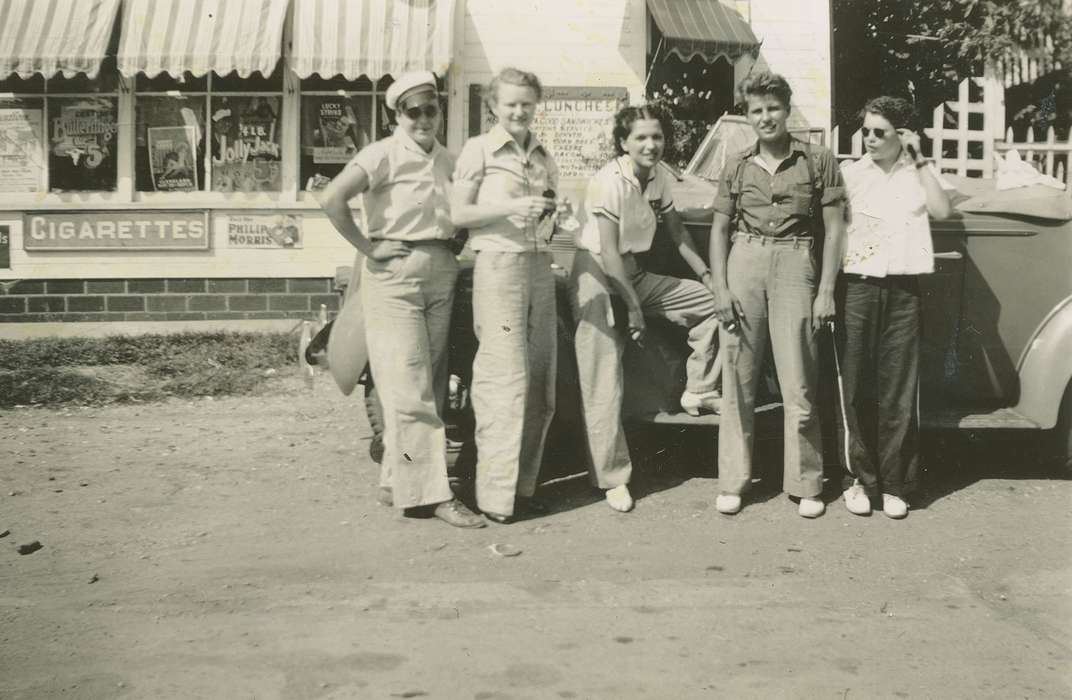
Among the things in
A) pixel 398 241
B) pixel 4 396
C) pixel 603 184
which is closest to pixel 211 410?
pixel 4 396

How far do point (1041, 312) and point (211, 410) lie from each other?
515cm

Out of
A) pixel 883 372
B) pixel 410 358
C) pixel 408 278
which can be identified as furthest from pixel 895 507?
pixel 408 278

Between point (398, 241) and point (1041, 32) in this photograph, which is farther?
point (1041, 32)

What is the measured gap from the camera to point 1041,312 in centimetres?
565

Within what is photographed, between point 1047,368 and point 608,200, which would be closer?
point 608,200

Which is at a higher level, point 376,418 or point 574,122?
point 574,122

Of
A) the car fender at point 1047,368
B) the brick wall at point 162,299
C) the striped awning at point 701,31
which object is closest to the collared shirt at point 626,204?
the car fender at point 1047,368

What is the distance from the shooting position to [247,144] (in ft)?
40.1

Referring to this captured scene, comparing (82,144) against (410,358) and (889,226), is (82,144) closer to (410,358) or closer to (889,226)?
(410,358)

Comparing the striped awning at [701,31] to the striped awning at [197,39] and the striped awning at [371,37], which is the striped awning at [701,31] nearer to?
the striped awning at [371,37]

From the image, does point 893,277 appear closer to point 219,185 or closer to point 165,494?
point 165,494

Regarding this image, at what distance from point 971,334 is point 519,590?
283cm

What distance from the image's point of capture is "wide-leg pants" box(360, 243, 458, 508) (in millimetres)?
5008

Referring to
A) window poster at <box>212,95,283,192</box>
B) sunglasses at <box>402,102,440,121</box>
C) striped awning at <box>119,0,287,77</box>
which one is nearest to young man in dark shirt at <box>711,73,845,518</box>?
sunglasses at <box>402,102,440,121</box>
